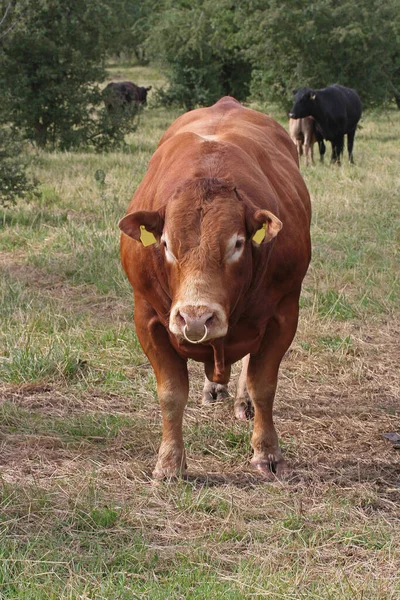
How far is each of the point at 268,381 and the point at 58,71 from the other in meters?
12.8

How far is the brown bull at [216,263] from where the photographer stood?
11.4 ft

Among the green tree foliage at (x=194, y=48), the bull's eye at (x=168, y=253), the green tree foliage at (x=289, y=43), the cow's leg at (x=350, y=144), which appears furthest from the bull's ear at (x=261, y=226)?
Result: the green tree foliage at (x=194, y=48)

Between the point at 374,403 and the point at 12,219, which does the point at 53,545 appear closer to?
the point at 374,403

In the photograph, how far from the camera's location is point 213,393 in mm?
5309

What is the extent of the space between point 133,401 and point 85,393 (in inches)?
12.1

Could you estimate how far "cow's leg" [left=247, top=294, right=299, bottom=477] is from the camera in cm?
429

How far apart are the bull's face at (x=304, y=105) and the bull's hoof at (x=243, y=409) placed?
38.7 feet

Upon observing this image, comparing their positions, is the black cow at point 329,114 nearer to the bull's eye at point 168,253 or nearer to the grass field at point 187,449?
the grass field at point 187,449

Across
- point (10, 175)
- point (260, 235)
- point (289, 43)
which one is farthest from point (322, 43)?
point (260, 235)

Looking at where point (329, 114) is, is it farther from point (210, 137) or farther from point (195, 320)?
point (195, 320)

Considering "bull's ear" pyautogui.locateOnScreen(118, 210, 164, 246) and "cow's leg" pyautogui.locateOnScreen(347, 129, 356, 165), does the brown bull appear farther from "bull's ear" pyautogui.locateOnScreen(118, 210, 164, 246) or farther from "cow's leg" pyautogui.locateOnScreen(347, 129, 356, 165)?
"cow's leg" pyautogui.locateOnScreen(347, 129, 356, 165)

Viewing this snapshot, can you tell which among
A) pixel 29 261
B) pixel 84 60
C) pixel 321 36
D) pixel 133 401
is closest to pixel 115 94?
pixel 84 60

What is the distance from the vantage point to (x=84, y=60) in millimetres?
16109

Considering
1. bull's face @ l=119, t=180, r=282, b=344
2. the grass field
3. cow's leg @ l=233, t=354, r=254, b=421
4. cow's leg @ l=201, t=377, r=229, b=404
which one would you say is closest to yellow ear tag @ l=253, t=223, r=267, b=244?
bull's face @ l=119, t=180, r=282, b=344
